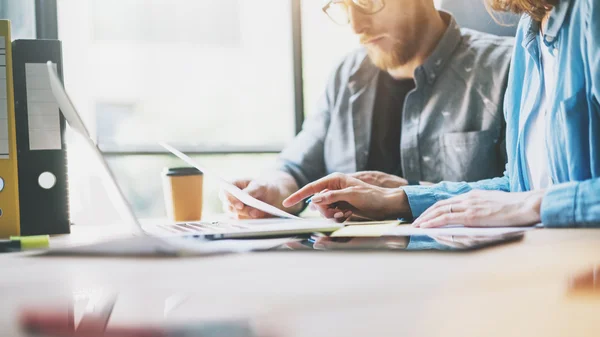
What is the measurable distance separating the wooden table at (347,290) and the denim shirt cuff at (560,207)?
14cm

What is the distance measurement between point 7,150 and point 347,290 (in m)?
0.52

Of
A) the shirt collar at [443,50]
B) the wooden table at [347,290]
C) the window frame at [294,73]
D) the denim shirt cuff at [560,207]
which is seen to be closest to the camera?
the wooden table at [347,290]

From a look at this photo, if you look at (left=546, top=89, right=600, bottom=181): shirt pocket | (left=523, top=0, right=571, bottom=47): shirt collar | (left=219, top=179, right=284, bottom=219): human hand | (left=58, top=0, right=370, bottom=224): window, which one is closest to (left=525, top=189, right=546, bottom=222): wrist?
(left=546, top=89, right=600, bottom=181): shirt pocket

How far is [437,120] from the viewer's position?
1.17 metres

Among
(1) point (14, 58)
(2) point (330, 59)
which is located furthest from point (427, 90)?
(1) point (14, 58)

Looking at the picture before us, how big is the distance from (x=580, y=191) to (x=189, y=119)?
110cm

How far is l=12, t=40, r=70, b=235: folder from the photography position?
699mm

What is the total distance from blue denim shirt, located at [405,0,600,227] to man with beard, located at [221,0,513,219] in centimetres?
27

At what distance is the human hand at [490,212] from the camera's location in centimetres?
60

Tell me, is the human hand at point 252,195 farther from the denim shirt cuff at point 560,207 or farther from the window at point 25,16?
the window at point 25,16

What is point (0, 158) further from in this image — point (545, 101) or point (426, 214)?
point (545, 101)

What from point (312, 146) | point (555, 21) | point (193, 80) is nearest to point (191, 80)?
point (193, 80)

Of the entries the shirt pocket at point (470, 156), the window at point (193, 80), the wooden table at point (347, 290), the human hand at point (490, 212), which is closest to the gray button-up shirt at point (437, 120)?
the shirt pocket at point (470, 156)

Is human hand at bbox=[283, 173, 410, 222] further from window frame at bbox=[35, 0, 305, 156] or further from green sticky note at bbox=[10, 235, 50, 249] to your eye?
window frame at bbox=[35, 0, 305, 156]
